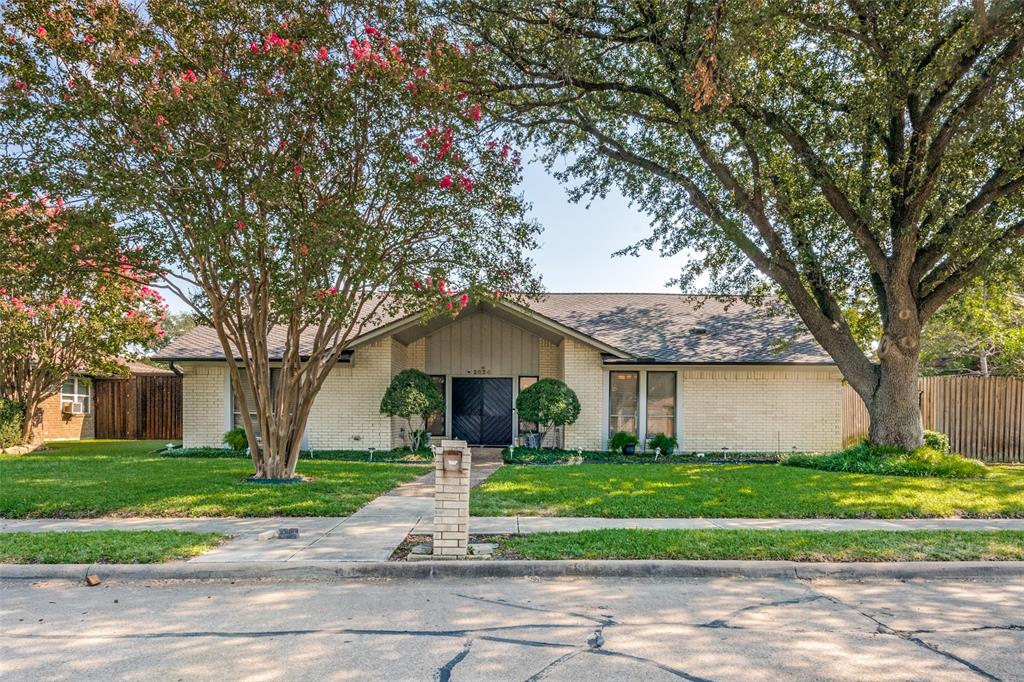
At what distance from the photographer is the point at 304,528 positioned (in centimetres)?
764

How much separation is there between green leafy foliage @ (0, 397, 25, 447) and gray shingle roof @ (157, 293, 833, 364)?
13.1ft

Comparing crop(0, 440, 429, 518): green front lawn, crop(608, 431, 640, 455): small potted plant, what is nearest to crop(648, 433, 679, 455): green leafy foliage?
crop(608, 431, 640, 455): small potted plant

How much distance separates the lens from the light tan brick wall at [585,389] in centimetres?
1625

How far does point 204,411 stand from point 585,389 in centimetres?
992

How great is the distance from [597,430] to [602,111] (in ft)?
25.3

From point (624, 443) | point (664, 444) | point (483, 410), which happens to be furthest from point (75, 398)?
point (664, 444)

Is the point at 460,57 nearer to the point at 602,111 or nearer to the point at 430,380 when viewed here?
the point at 602,111

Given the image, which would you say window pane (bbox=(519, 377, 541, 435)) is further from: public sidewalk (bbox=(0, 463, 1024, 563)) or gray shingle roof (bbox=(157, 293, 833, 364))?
public sidewalk (bbox=(0, 463, 1024, 563))

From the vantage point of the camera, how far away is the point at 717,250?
14.5 metres

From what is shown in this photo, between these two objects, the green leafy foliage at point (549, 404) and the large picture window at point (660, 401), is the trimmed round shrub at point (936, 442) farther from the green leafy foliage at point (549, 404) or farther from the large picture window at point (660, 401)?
the green leafy foliage at point (549, 404)

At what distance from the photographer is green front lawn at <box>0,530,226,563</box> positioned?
6086mm

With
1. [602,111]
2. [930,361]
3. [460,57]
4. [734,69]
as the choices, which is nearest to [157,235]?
[460,57]

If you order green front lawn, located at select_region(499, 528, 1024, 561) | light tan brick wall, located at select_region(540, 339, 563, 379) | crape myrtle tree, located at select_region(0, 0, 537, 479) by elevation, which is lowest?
green front lawn, located at select_region(499, 528, 1024, 561)

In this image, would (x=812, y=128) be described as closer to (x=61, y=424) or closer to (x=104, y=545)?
(x=104, y=545)
